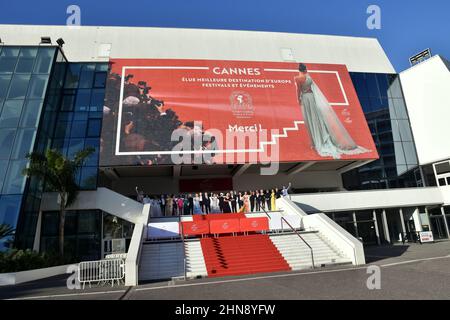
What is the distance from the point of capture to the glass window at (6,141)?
19742 mm

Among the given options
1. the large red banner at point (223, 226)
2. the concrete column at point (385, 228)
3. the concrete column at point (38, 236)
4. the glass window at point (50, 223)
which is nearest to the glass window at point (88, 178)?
the glass window at point (50, 223)

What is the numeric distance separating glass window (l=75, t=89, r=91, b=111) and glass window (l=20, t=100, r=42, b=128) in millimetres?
3297

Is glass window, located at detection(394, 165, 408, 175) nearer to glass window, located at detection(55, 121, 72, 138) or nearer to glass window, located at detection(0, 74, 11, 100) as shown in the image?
glass window, located at detection(55, 121, 72, 138)

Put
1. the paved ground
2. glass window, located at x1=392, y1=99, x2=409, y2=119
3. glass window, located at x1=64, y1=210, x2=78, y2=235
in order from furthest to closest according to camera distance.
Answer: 1. glass window, located at x1=392, y1=99, x2=409, y2=119
2. glass window, located at x1=64, y1=210, x2=78, y2=235
3. the paved ground

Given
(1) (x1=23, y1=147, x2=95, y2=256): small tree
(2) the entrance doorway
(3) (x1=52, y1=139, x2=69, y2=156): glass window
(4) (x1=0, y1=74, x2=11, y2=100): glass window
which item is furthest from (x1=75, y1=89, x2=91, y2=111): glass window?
(2) the entrance doorway

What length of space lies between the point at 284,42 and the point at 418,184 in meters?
17.5

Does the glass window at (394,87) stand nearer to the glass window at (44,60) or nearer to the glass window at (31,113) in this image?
the glass window at (44,60)

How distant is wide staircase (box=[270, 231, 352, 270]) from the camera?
14.2 m

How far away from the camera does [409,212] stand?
89.6ft

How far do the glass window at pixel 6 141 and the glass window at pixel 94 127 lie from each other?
455 centimetres

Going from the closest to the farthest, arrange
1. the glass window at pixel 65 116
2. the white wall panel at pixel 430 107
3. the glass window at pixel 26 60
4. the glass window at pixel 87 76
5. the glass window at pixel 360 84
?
the glass window at pixel 26 60
the glass window at pixel 65 116
the glass window at pixel 87 76
the white wall panel at pixel 430 107
the glass window at pixel 360 84

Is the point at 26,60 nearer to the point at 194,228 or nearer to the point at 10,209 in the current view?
the point at 10,209
